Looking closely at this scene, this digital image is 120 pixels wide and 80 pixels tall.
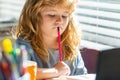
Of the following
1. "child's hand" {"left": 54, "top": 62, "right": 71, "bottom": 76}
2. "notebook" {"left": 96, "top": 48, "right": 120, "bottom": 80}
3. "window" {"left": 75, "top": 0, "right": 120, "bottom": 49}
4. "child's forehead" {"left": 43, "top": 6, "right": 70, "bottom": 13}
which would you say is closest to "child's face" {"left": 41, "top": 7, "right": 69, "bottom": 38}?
"child's forehead" {"left": 43, "top": 6, "right": 70, "bottom": 13}

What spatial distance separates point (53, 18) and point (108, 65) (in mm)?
536

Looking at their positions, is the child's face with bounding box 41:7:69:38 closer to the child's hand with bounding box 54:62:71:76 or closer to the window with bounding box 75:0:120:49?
the child's hand with bounding box 54:62:71:76

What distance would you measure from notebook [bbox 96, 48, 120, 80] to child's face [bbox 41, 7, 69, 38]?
517mm

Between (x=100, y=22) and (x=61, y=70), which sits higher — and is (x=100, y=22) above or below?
above

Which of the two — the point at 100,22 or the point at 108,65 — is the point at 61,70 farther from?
the point at 100,22

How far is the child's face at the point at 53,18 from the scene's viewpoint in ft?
4.08

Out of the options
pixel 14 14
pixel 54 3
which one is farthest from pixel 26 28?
pixel 14 14

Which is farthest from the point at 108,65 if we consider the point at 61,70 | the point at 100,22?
the point at 100,22

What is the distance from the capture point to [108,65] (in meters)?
0.76

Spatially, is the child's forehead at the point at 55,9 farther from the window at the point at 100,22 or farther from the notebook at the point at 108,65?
the window at the point at 100,22

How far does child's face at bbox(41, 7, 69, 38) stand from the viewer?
1243 mm

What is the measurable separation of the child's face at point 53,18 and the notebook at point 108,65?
517 mm

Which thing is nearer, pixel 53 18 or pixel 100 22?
pixel 53 18

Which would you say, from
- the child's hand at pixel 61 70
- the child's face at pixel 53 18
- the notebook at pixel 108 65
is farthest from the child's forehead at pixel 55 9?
the notebook at pixel 108 65
